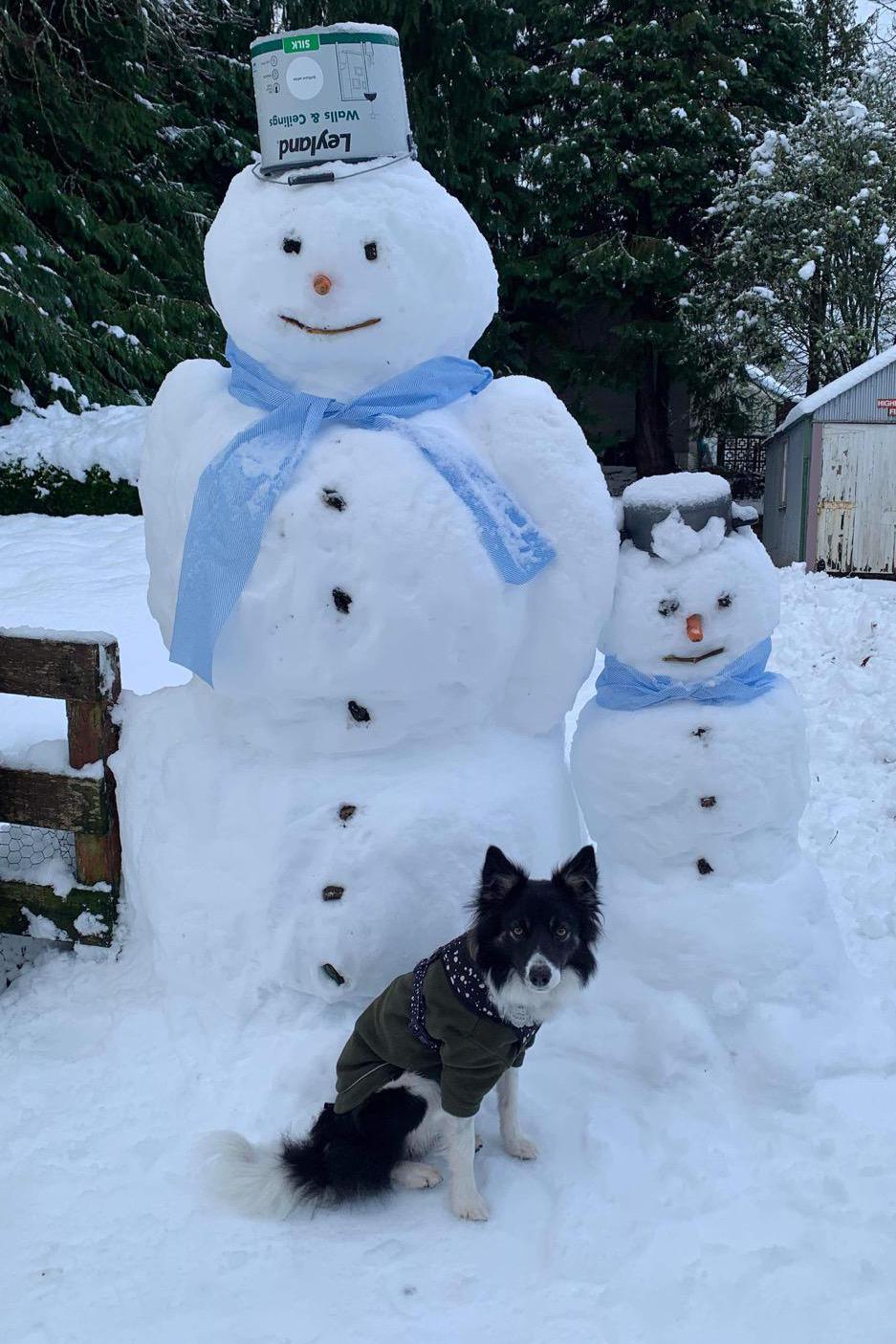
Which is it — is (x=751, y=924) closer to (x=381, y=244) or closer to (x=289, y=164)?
(x=381, y=244)

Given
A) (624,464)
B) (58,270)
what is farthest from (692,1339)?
(624,464)

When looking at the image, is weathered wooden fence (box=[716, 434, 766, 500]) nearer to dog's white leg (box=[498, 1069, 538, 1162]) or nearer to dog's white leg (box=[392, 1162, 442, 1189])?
dog's white leg (box=[498, 1069, 538, 1162])

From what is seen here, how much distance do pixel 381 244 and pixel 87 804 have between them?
194 cm

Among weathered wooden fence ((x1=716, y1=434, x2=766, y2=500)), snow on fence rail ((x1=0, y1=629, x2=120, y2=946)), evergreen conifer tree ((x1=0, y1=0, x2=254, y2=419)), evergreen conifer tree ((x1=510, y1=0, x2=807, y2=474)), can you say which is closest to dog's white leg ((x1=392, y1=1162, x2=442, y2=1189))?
snow on fence rail ((x1=0, y1=629, x2=120, y2=946))

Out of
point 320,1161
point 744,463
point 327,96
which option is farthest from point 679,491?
point 744,463

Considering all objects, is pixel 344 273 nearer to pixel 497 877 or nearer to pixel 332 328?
pixel 332 328

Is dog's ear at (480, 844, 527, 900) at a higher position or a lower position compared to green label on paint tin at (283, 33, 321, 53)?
lower

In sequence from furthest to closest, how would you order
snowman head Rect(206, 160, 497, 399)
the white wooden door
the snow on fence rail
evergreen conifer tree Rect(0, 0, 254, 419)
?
the white wooden door, evergreen conifer tree Rect(0, 0, 254, 419), the snow on fence rail, snowman head Rect(206, 160, 497, 399)

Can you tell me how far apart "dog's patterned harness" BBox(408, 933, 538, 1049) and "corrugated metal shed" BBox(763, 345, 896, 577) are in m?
11.1

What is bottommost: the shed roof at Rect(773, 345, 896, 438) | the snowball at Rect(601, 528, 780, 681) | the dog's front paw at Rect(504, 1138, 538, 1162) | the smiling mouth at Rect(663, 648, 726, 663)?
the shed roof at Rect(773, 345, 896, 438)

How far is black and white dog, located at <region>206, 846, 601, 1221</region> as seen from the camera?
8.11 ft

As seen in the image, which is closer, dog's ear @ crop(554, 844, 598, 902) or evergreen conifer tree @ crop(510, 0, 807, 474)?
dog's ear @ crop(554, 844, 598, 902)

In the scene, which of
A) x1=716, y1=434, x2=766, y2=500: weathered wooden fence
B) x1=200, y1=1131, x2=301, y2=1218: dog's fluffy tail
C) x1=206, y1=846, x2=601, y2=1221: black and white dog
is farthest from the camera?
x1=716, y1=434, x2=766, y2=500: weathered wooden fence

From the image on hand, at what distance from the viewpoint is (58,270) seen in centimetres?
1070
